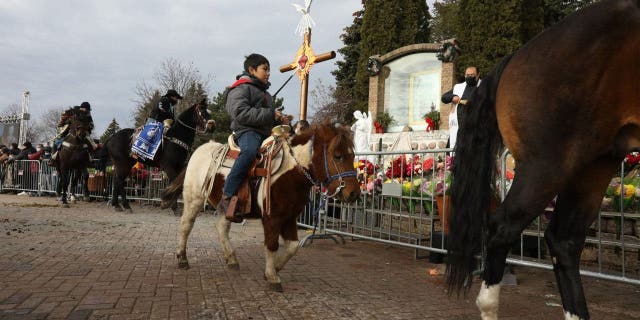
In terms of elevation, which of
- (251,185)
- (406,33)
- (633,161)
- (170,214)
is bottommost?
(170,214)

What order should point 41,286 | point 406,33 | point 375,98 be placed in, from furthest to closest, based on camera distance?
1. point 406,33
2. point 375,98
3. point 41,286

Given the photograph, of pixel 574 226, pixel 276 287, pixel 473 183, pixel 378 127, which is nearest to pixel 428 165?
pixel 276 287

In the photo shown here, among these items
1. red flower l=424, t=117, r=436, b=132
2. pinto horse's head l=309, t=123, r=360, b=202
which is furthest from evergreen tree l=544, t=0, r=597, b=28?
pinto horse's head l=309, t=123, r=360, b=202

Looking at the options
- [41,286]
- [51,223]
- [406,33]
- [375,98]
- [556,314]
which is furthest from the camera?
[406,33]

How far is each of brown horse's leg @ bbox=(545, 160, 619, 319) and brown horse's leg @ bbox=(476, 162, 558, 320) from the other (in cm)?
37

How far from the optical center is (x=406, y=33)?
78.9 feet

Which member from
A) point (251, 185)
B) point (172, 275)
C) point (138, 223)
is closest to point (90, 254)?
point (172, 275)

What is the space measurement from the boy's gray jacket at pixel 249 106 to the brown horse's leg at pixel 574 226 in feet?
9.25

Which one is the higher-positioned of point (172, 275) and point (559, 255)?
point (559, 255)

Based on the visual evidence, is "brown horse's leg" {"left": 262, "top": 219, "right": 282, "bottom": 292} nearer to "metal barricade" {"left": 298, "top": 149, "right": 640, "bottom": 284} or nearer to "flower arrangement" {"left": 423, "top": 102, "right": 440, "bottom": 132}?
"metal barricade" {"left": 298, "top": 149, "right": 640, "bottom": 284}

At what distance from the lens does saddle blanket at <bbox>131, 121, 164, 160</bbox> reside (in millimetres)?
10617

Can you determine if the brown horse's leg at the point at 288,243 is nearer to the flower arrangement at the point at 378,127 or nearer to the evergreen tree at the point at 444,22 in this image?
the flower arrangement at the point at 378,127

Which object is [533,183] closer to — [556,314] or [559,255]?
[559,255]

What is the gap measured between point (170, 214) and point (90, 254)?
597 cm
